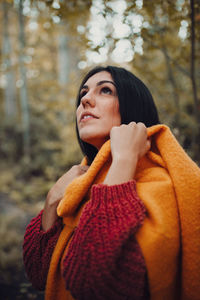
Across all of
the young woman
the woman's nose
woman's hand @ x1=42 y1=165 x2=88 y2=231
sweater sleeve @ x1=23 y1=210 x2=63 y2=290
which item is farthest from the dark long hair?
sweater sleeve @ x1=23 y1=210 x2=63 y2=290

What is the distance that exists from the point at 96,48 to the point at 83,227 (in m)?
1.78

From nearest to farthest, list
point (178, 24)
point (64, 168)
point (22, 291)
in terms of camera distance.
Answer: point (178, 24), point (22, 291), point (64, 168)

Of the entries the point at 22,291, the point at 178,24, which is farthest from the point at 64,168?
the point at 178,24

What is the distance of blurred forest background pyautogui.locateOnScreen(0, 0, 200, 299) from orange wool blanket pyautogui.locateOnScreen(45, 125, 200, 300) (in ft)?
4.42

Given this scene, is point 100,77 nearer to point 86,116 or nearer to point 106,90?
point 106,90

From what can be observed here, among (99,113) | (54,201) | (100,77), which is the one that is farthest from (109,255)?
(100,77)

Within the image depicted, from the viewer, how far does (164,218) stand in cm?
98

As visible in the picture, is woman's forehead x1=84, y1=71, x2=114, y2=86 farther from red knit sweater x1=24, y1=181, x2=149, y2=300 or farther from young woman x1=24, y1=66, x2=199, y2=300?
red knit sweater x1=24, y1=181, x2=149, y2=300

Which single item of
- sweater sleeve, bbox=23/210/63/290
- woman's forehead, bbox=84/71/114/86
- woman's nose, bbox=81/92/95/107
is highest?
woman's forehead, bbox=84/71/114/86

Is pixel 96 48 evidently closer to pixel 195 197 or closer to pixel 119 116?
pixel 119 116

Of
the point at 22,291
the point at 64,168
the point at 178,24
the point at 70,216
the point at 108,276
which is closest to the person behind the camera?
the point at 108,276

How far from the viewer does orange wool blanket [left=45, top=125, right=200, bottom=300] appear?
3.08 feet

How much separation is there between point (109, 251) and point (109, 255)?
0.05 ft

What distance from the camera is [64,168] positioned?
19.6ft
